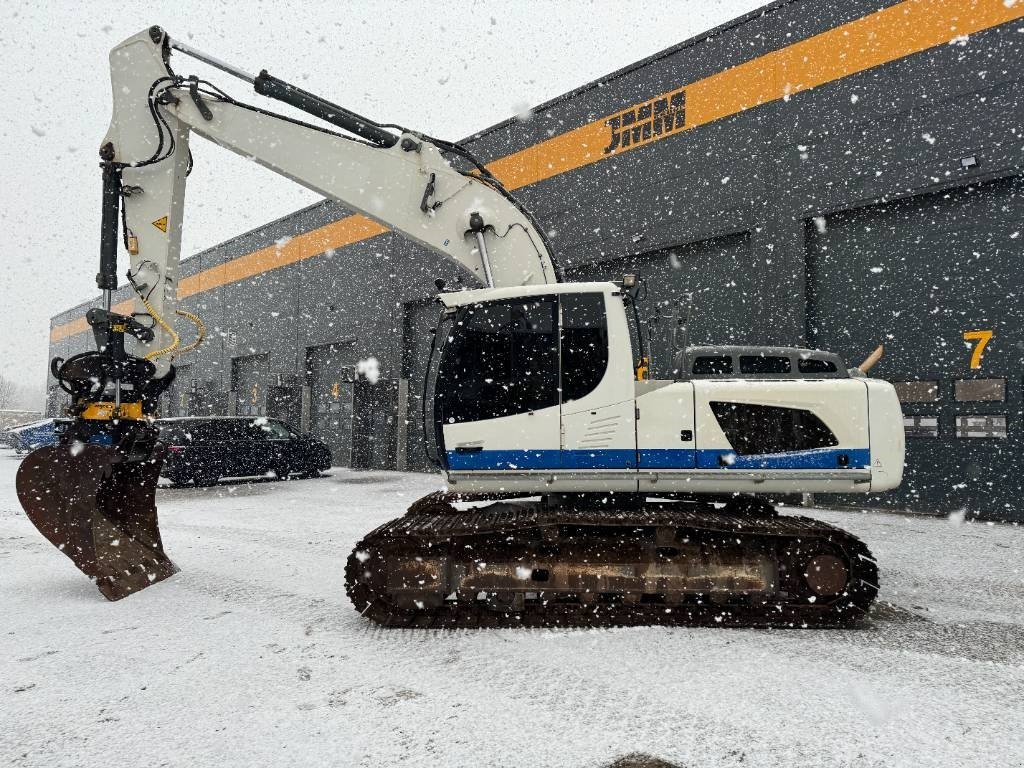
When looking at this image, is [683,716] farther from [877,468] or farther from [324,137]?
[324,137]

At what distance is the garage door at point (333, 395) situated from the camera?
64.1ft

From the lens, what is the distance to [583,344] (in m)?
4.33

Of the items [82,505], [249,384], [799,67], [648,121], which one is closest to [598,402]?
[82,505]

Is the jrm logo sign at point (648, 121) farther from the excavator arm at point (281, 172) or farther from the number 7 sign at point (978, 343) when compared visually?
the excavator arm at point (281, 172)

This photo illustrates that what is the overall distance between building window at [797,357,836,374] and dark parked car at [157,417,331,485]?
36.9ft

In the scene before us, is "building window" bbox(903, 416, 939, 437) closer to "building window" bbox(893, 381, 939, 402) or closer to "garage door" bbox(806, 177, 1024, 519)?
"garage door" bbox(806, 177, 1024, 519)

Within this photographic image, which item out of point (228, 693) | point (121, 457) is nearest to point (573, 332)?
point (228, 693)

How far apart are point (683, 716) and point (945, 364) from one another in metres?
8.65

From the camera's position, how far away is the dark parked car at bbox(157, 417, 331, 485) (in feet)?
42.1

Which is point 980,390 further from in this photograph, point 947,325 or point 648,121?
point 648,121

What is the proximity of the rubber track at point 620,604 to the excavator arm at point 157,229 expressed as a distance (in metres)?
2.16

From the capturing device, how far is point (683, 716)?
2789 millimetres

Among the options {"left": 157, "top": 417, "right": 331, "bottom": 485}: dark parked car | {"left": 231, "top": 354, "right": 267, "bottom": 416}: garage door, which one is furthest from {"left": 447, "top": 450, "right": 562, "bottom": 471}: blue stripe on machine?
{"left": 231, "top": 354, "right": 267, "bottom": 416}: garage door

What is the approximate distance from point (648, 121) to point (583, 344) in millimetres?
9801
